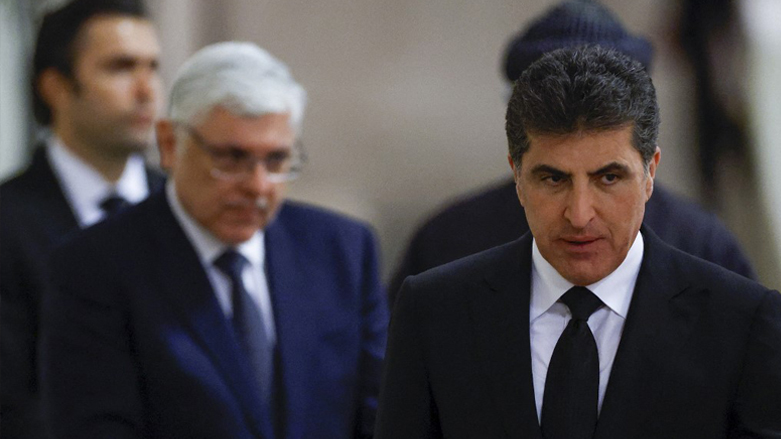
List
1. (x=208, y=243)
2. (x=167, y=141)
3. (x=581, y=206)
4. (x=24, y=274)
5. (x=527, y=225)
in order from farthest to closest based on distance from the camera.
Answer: (x=24, y=274)
(x=167, y=141)
(x=208, y=243)
(x=527, y=225)
(x=581, y=206)

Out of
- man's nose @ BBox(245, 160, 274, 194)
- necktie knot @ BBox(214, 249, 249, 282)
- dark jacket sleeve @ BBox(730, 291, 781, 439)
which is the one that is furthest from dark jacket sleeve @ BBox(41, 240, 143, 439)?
dark jacket sleeve @ BBox(730, 291, 781, 439)

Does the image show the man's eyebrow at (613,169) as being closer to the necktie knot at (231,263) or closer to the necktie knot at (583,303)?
the necktie knot at (583,303)

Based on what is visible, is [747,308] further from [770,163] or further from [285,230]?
[770,163]

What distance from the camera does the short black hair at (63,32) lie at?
3.67m

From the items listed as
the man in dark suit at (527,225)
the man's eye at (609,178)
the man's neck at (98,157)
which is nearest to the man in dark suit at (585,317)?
the man's eye at (609,178)

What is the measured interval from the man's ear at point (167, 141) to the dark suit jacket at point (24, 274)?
36 cm

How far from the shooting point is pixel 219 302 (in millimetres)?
2521

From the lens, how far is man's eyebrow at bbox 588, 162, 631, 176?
5.07 ft

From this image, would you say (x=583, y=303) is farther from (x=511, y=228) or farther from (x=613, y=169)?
(x=511, y=228)

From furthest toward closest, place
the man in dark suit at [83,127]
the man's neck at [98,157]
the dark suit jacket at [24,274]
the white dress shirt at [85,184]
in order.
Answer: the man's neck at [98,157]
the white dress shirt at [85,184]
the man in dark suit at [83,127]
the dark suit jacket at [24,274]

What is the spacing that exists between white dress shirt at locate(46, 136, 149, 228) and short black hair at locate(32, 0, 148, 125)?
0.23 metres

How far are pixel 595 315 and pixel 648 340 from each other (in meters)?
0.08

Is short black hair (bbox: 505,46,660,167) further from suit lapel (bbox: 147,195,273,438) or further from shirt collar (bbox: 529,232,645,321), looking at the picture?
suit lapel (bbox: 147,195,273,438)

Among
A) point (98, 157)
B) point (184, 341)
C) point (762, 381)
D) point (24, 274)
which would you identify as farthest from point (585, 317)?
point (98, 157)
